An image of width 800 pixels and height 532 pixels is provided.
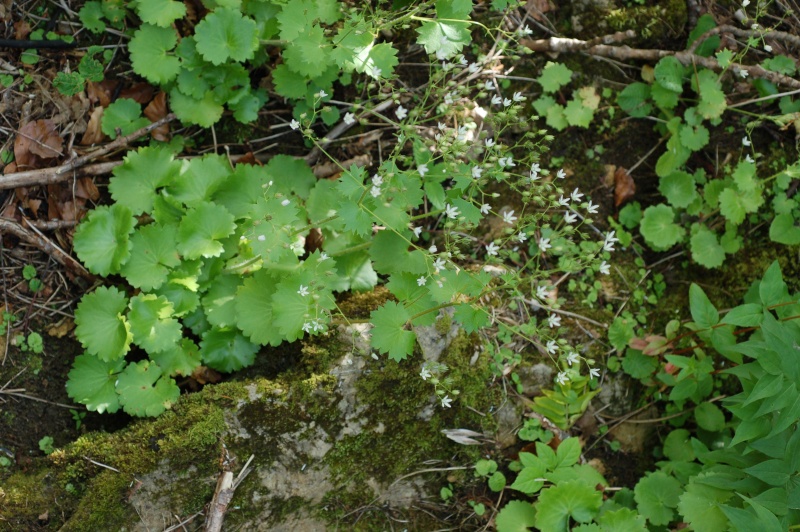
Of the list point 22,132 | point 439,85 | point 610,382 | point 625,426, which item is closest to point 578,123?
point 439,85

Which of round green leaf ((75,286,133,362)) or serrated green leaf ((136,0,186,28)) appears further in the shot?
serrated green leaf ((136,0,186,28))

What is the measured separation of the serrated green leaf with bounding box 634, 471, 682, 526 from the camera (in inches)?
135

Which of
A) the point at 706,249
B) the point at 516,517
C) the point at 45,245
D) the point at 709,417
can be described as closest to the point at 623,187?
the point at 706,249

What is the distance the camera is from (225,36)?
3.41 metres

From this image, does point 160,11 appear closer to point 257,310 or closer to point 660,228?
point 257,310

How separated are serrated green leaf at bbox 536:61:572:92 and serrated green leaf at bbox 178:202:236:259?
79.6 inches

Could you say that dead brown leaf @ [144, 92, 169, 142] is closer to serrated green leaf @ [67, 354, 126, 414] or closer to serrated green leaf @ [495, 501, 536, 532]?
serrated green leaf @ [67, 354, 126, 414]

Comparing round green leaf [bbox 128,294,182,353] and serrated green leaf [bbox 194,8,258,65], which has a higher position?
serrated green leaf [bbox 194,8,258,65]

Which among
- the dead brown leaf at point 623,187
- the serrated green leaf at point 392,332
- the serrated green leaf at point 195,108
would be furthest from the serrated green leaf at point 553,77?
the serrated green leaf at point 195,108

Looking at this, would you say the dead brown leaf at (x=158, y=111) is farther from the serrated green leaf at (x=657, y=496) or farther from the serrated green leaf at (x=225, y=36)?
the serrated green leaf at (x=657, y=496)

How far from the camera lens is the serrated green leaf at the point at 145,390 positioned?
3148 millimetres

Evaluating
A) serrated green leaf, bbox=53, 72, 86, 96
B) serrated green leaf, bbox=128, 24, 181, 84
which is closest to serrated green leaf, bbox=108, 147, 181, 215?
serrated green leaf, bbox=128, 24, 181, 84

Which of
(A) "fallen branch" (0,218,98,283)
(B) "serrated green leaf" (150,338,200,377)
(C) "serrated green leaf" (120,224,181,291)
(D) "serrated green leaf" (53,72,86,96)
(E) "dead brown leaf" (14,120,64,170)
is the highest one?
(D) "serrated green leaf" (53,72,86,96)

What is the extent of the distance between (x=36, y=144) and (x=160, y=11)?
102cm
